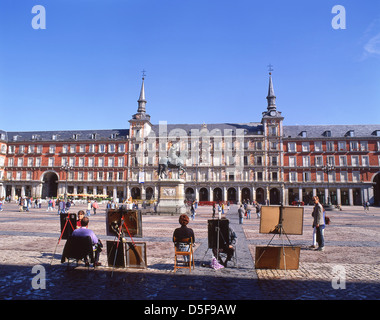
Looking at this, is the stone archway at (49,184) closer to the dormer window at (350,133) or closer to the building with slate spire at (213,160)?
the building with slate spire at (213,160)

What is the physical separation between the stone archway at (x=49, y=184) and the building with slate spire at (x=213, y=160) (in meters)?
0.22

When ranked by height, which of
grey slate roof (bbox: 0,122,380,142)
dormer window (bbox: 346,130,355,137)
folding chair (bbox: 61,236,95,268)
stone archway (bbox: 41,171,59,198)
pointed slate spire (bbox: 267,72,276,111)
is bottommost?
folding chair (bbox: 61,236,95,268)

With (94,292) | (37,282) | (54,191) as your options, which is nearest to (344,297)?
(94,292)

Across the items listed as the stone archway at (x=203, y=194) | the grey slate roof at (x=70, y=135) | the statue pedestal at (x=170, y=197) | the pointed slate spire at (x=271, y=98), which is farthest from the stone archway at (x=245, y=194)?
the statue pedestal at (x=170, y=197)

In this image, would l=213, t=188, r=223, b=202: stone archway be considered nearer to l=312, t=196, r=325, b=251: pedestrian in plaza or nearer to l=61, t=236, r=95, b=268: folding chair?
l=312, t=196, r=325, b=251: pedestrian in plaza

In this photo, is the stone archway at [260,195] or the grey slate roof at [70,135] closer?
the stone archway at [260,195]

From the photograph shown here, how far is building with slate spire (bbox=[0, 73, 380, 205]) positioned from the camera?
51375 millimetres

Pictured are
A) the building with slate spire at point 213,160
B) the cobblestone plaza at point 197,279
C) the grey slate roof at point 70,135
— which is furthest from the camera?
the grey slate roof at point 70,135

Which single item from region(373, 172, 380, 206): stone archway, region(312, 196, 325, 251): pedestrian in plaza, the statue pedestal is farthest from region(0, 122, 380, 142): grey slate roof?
region(312, 196, 325, 251): pedestrian in plaza

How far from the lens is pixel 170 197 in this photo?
23.3m

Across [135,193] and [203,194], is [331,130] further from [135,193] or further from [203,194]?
[135,193]

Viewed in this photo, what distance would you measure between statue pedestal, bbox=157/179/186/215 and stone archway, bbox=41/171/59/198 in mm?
45436

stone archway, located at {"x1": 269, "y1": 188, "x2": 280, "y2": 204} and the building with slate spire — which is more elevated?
the building with slate spire

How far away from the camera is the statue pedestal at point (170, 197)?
22922 mm
